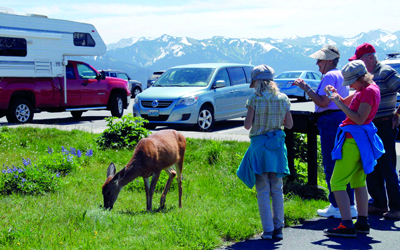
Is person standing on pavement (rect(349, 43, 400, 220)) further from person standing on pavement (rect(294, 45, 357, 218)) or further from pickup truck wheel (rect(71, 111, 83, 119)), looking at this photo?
pickup truck wheel (rect(71, 111, 83, 119))

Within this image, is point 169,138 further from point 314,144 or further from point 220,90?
point 220,90

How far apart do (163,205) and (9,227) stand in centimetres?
190

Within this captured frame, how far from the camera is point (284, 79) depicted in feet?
97.0

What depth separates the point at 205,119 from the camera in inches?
525

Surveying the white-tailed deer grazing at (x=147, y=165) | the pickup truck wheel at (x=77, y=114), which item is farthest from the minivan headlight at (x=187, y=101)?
the pickup truck wheel at (x=77, y=114)

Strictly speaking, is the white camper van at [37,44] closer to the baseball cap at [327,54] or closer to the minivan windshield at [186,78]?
the minivan windshield at [186,78]

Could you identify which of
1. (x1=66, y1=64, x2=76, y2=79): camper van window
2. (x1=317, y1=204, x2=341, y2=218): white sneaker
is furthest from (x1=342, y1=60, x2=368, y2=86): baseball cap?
(x1=66, y1=64, x2=76, y2=79): camper van window

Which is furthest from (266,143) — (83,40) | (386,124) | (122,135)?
(83,40)

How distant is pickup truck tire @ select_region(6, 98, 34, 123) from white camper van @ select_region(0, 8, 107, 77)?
0.91m

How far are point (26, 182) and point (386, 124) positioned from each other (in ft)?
16.0

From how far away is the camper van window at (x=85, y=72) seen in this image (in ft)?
55.8

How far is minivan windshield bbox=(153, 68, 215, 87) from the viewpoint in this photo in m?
13.8

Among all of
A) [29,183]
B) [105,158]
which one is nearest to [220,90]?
[105,158]

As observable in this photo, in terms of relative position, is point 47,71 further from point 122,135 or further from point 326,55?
point 326,55
